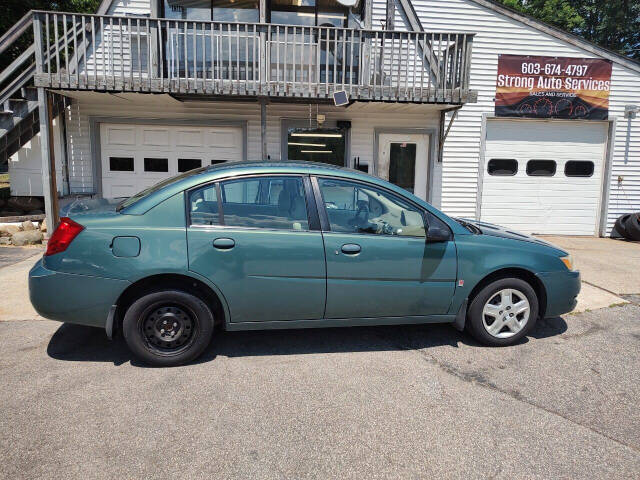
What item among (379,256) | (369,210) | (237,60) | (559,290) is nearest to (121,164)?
(237,60)

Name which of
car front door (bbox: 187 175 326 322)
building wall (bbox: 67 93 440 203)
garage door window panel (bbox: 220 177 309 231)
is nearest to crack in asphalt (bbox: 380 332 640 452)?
car front door (bbox: 187 175 326 322)

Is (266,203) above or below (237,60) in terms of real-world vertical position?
below

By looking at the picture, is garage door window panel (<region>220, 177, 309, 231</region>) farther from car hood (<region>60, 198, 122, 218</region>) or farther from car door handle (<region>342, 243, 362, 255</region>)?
car hood (<region>60, 198, 122, 218</region>)

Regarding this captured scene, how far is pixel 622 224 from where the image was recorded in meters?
10.8

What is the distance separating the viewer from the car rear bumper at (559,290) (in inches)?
165

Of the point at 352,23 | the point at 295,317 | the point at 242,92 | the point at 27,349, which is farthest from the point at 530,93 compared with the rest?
the point at 27,349

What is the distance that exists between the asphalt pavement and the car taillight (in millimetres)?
957

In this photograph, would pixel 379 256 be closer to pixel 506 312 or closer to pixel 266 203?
pixel 266 203

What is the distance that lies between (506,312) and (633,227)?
27.5 feet

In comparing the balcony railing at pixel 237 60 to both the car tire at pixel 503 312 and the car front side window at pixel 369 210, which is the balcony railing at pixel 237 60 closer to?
the car front side window at pixel 369 210

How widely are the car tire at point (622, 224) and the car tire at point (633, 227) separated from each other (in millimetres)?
50

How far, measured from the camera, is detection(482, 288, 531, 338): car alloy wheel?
414 cm

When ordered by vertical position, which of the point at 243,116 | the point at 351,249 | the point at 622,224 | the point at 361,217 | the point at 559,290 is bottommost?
the point at 559,290

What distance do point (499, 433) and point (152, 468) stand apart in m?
2.05
